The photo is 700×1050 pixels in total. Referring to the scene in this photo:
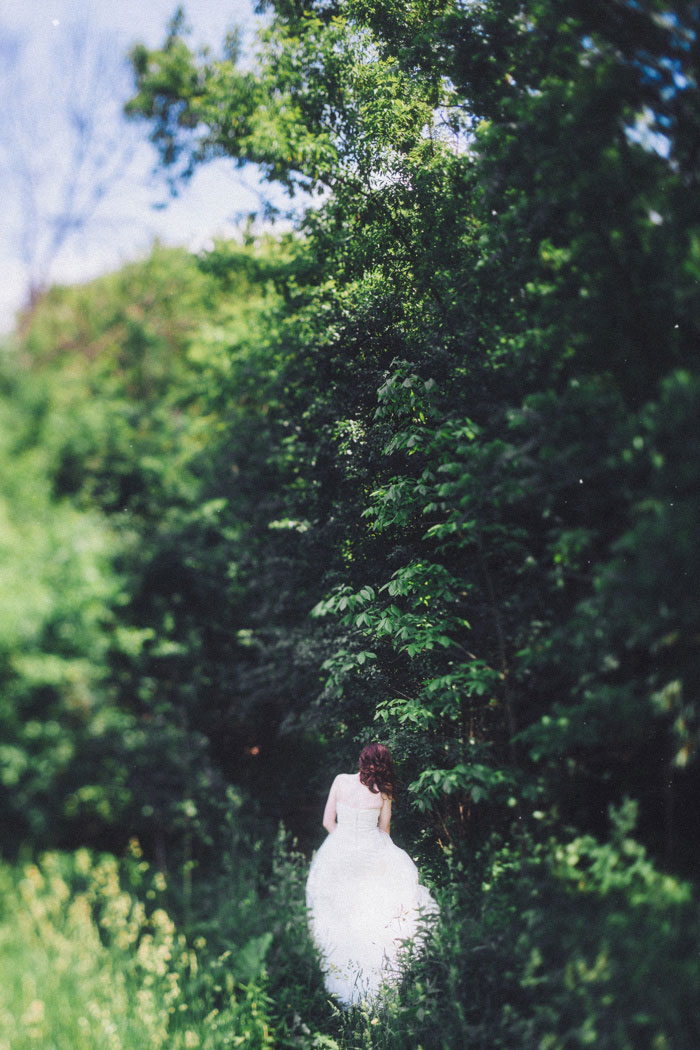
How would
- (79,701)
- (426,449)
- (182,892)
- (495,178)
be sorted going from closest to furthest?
1. (79,701)
2. (495,178)
3. (182,892)
4. (426,449)

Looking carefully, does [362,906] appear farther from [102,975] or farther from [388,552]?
[388,552]

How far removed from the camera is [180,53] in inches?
177

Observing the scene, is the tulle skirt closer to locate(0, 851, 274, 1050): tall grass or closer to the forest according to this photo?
the forest

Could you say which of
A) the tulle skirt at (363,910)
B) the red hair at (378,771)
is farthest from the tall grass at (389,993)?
the red hair at (378,771)

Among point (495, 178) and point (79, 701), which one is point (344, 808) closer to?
point (79, 701)

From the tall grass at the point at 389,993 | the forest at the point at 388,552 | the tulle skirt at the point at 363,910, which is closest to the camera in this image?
the tall grass at the point at 389,993

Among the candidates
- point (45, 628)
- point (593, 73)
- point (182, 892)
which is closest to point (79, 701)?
point (45, 628)

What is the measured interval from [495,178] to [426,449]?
1.57 metres

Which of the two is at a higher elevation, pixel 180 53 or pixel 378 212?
pixel 180 53

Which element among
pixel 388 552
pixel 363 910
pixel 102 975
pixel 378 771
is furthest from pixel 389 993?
pixel 388 552

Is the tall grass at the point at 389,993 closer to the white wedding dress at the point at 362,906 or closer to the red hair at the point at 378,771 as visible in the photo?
the white wedding dress at the point at 362,906

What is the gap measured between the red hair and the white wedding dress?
17 cm

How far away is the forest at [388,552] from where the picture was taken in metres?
2.61

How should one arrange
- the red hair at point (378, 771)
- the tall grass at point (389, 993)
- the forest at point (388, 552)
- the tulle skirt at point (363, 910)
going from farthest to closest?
the red hair at point (378, 771)
the tulle skirt at point (363, 910)
the forest at point (388, 552)
the tall grass at point (389, 993)
